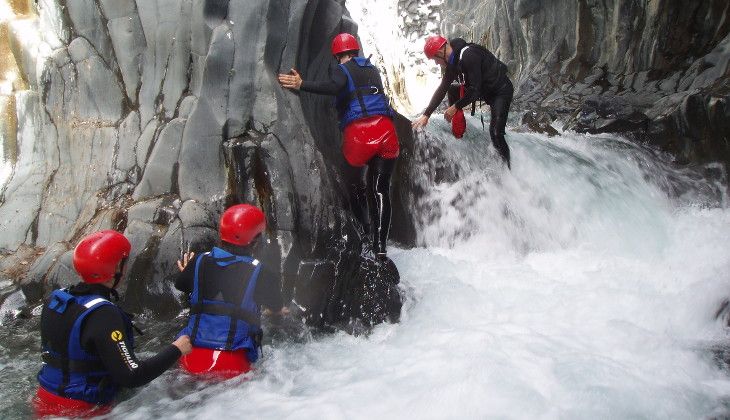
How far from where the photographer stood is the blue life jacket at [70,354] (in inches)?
102

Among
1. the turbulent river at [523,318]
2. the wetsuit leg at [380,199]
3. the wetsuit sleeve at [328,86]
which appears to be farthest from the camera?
the wetsuit leg at [380,199]

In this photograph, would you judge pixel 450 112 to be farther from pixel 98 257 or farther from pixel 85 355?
pixel 85 355

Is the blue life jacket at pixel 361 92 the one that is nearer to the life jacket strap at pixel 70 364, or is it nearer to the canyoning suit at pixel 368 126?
the canyoning suit at pixel 368 126

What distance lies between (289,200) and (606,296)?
3.15 meters

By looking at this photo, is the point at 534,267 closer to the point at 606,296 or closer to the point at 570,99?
the point at 606,296

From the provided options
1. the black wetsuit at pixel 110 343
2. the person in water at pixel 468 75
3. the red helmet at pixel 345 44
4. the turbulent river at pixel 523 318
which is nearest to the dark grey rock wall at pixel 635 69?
the turbulent river at pixel 523 318

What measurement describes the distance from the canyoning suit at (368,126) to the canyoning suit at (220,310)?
189cm

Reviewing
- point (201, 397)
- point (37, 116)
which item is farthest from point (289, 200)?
point (37, 116)

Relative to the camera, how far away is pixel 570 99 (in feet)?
37.7

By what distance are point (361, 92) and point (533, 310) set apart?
2608 mm

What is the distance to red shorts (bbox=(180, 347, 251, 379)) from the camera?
10.7 ft

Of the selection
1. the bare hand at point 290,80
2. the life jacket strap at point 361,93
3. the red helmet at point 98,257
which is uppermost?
the bare hand at point 290,80

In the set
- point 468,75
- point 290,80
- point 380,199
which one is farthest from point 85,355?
point 468,75

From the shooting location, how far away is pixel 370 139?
15.9 ft
